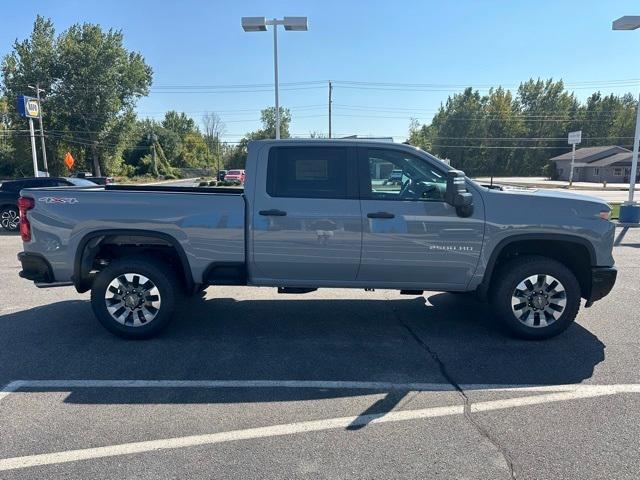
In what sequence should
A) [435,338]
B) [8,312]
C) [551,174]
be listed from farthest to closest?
[551,174] < [8,312] < [435,338]

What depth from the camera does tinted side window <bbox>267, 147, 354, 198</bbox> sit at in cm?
461

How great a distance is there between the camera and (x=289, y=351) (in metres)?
4.48

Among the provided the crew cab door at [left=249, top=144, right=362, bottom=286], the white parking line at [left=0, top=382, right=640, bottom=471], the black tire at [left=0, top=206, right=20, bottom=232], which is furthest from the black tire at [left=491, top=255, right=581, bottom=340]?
the black tire at [left=0, top=206, right=20, bottom=232]

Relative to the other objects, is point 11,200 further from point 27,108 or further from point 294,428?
point 27,108

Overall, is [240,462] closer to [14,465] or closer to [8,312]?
[14,465]

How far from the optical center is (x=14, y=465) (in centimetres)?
271

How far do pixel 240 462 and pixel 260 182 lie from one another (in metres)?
2.68

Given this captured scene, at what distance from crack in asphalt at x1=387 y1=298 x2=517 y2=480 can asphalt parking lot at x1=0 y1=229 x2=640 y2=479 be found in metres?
0.01

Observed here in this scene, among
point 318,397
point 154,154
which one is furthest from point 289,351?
point 154,154

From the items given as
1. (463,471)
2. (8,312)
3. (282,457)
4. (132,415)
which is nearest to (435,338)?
(463,471)

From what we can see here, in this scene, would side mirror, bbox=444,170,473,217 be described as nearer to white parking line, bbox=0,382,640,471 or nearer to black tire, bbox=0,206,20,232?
white parking line, bbox=0,382,640,471

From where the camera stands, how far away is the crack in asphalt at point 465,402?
2.80 metres

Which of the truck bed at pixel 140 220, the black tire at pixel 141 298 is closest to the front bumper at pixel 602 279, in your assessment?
the truck bed at pixel 140 220

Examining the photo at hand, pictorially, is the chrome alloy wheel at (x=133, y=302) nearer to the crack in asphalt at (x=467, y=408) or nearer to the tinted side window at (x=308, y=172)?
the tinted side window at (x=308, y=172)
